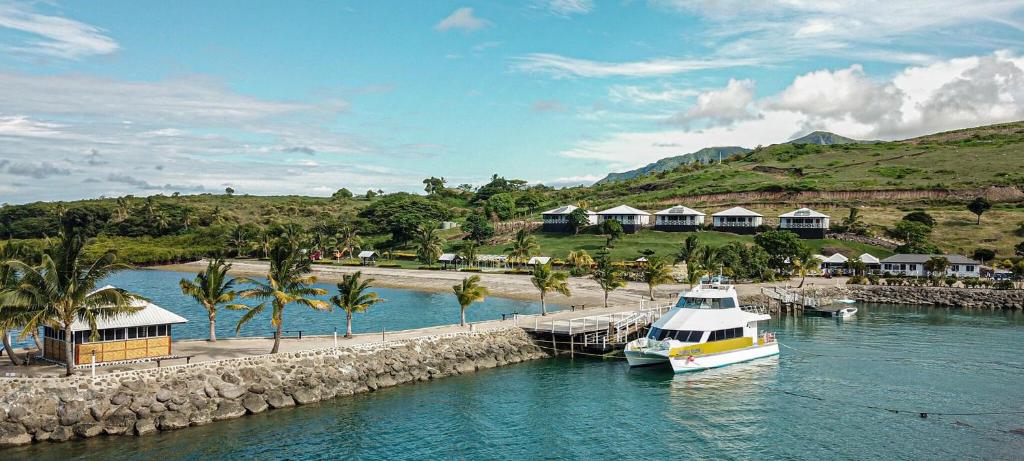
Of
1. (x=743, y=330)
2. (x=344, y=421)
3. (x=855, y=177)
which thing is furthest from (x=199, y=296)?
(x=855, y=177)

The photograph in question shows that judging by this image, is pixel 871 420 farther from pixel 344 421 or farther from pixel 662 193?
pixel 662 193

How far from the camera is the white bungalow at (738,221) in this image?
14198 centimetres

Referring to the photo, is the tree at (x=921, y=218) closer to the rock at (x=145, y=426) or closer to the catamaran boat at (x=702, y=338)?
the catamaran boat at (x=702, y=338)

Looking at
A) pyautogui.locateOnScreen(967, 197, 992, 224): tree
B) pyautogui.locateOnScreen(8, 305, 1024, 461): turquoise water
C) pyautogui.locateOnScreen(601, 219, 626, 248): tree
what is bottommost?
pyautogui.locateOnScreen(8, 305, 1024, 461): turquoise water

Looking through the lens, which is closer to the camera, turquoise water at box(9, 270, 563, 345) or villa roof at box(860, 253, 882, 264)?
turquoise water at box(9, 270, 563, 345)

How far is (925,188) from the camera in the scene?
545ft

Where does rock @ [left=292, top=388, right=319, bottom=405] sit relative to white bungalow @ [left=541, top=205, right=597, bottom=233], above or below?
below

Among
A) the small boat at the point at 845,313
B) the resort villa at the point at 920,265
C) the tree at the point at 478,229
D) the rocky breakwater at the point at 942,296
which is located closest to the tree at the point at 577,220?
the tree at the point at 478,229

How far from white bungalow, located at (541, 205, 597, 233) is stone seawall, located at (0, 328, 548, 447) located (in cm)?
10189

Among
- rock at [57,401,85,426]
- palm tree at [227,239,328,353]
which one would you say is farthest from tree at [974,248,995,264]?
rock at [57,401,85,426]

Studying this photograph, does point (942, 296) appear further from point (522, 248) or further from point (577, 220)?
point (577, 220)

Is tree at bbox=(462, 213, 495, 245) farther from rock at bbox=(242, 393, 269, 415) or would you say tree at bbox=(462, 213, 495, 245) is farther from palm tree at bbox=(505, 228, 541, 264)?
rock at bbox=(242, 393, 269, 415)

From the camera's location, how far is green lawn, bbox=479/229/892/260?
124125 millimetres

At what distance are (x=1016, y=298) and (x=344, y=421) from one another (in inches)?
3469
